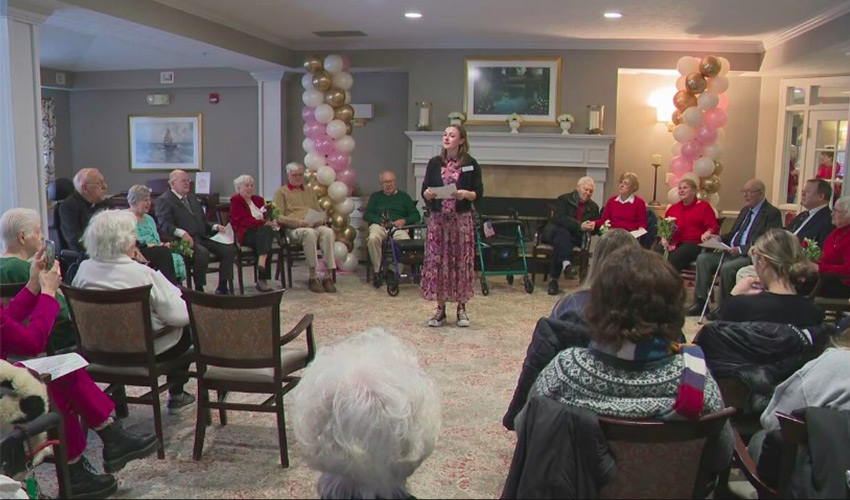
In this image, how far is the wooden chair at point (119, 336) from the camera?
2.87 m

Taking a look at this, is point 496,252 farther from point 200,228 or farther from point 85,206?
point 85,206

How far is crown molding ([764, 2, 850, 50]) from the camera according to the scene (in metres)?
5.53

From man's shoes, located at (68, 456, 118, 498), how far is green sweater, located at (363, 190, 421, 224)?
4.71 m

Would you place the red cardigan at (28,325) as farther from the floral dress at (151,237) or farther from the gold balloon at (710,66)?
the gold balloon at (710,66)

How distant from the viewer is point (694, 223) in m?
6.18

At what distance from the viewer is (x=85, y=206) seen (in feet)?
15.9

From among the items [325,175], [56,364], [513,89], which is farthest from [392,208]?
[56,364]

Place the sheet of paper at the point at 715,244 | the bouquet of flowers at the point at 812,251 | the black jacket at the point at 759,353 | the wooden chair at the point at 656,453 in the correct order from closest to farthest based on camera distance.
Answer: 1. the wooden chair at the point at 656,453
2. the black jacket at the point at 759,353
3. the bouquet of flowers at the point at 812,251
4. the sheet of paper at the point at 715,244

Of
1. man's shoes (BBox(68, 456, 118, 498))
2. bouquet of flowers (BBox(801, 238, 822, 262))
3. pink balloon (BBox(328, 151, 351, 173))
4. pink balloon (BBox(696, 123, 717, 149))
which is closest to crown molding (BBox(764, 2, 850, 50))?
pink balloon (BBox(696, 123, 717, 149))

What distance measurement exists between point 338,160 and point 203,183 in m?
2.71

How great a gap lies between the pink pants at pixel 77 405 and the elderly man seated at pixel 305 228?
3.85 m

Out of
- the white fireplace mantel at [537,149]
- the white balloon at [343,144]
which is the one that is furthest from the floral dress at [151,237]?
the white fireplace mantel at [537,149]

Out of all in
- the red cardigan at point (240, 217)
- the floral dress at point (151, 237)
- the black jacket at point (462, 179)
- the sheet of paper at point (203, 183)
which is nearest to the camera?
the black jacket at point (462, 179)

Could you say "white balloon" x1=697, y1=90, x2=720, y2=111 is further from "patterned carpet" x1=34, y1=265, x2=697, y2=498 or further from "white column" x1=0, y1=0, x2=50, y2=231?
"white column" x1=0, y1=0, x2=50, y2=231
